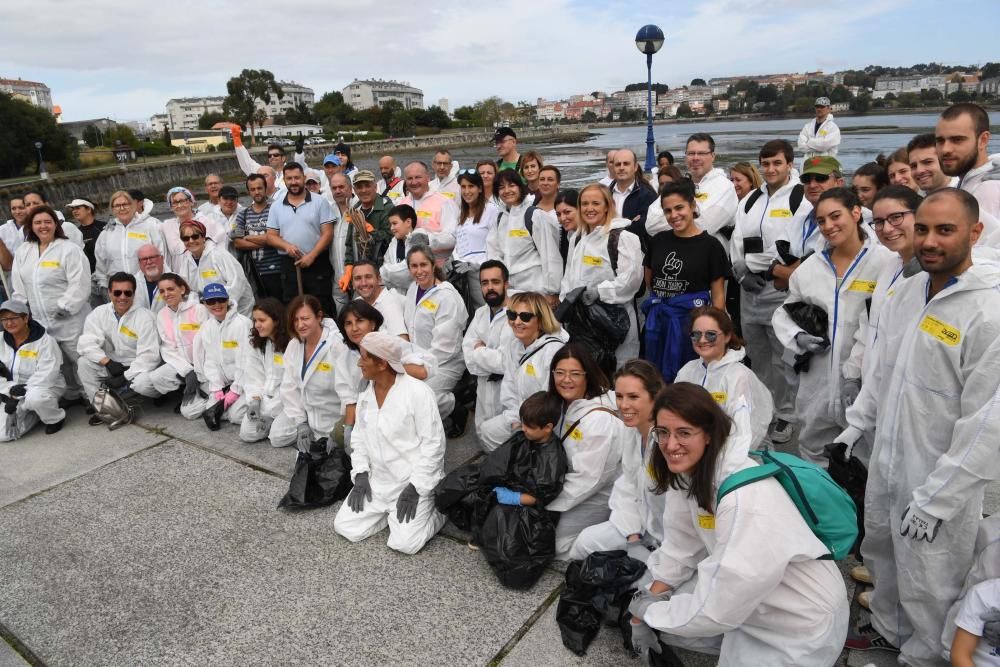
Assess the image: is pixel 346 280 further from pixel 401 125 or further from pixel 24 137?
pixel 401 125

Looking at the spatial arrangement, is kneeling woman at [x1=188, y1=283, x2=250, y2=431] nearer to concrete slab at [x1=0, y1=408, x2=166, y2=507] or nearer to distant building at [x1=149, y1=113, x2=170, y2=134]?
concrete slab at [x1=0, y1=408, x2=166, y2=507]

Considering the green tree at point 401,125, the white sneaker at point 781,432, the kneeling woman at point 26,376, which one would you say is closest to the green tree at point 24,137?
the kneeling woman at point 26,376

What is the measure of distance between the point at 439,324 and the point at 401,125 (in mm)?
88808

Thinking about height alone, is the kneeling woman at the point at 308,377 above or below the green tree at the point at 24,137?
below

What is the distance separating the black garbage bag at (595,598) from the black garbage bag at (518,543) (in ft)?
1.08

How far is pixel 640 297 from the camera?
5211 millimetres

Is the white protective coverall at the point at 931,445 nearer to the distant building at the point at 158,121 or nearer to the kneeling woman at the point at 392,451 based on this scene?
the kneeling woman at the point at 392,451

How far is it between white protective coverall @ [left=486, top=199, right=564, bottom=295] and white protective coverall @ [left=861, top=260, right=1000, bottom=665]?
286 cm

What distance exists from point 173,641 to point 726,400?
315cm

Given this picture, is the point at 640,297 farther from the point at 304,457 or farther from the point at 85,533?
the point at 85,533

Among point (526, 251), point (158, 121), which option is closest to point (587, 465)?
point (526, 251)

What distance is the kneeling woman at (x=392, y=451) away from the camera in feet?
12.8

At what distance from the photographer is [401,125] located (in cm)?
8819

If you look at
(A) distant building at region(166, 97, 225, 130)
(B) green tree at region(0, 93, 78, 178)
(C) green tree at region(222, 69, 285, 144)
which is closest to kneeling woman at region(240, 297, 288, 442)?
(B) green tree at region(0, 93, 78, 178)
